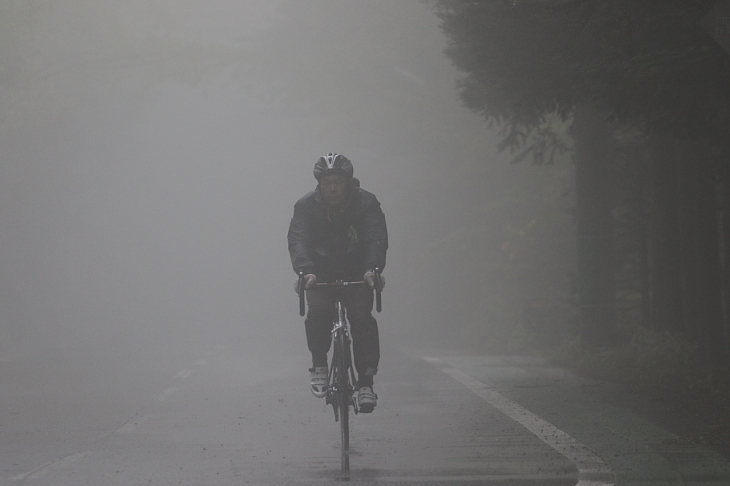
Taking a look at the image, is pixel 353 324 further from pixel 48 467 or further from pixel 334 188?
pixel 48 467

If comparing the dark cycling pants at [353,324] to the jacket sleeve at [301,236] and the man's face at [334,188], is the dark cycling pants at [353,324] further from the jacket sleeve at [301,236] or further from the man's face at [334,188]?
the man's face at [334,188]

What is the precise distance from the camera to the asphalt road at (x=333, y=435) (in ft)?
21.8

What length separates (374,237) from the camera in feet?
26.0

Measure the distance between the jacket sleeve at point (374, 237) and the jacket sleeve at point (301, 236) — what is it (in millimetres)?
419

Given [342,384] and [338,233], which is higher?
[338,233]

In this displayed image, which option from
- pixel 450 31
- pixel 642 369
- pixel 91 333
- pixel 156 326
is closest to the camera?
pixel 642 369

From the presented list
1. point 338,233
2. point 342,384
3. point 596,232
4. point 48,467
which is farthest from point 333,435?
point 596,232

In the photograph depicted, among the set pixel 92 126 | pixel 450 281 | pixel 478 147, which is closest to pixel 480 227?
pixel 478 147

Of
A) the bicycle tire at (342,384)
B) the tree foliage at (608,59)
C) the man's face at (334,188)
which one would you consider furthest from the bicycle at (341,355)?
the tree foliage at (608,59)

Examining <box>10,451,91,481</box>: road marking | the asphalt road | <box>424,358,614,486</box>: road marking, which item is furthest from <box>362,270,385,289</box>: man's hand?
<box>10,451,91,481</box>: road marking

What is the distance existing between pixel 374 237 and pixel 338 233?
32cm

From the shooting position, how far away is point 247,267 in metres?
84.5

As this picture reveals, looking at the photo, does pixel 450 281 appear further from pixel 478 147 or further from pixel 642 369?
pixel 642 369

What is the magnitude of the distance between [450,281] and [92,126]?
442 inches
